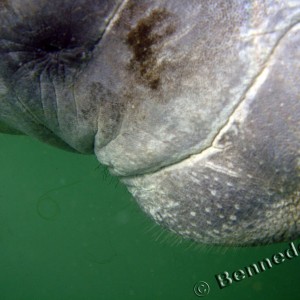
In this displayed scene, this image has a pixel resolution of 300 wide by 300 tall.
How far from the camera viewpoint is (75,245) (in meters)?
18.8

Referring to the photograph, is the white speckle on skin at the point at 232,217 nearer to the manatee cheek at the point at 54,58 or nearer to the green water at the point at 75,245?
the manatee cheek at the point at 54,58

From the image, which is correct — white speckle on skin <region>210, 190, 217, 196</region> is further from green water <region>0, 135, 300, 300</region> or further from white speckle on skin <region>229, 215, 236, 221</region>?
green water <region>0, 135, 300, 300</region>

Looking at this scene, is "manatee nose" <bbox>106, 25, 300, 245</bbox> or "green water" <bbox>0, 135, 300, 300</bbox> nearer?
"manatee nose" <bbox>106, 25, 300, 245</bbox>

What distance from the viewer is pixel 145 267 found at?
1827 centimetres

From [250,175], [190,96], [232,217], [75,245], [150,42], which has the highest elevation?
[150,42]

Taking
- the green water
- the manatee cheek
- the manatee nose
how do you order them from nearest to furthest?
the manatee nose < the manatee cheek < the green water

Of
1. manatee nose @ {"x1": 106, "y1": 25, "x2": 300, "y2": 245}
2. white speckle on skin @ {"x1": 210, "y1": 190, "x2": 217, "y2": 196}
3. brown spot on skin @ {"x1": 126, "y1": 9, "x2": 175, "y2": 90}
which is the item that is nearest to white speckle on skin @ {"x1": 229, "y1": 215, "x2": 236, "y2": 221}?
manatee nose @ {"x1": 106, "y1": 25, "x2": 300, "y2": 245}

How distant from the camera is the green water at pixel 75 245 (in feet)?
57.0

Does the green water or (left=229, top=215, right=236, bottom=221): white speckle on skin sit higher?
(left=229, top=215, right=236, bottom=221): white speckle on skin

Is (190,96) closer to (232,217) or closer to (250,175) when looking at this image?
(250,175)

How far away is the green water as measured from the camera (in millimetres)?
17375

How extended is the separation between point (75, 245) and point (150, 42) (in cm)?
1862

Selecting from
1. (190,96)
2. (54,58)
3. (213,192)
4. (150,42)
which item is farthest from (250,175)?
(54,58)

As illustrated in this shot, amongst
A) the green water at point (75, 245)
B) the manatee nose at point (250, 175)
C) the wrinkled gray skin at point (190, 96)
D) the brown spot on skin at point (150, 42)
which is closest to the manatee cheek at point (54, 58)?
the wrinkled gray skin at point (190, 96)
